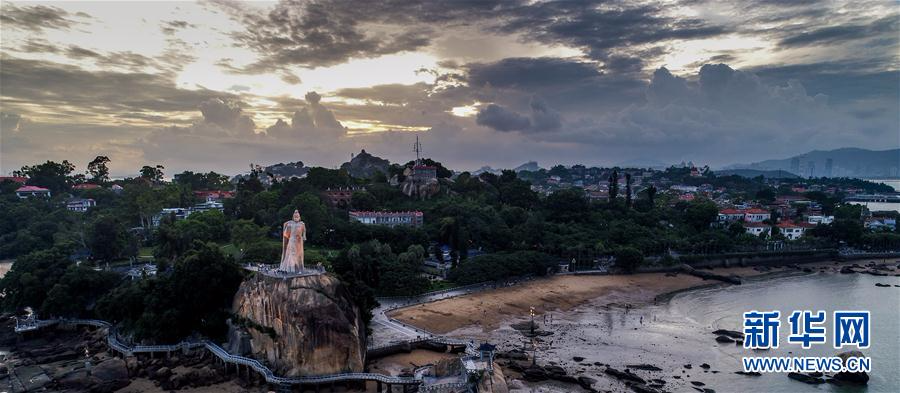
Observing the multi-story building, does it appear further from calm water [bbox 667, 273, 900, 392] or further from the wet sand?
calm water [bbox 667, 273, 900, 392]

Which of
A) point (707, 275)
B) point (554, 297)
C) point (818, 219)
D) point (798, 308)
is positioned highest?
point (818, 219)

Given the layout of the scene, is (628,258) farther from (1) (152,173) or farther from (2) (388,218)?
(1) (152,173)

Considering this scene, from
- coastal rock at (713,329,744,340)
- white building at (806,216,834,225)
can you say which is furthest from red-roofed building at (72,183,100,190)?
white building at (806,216,834,225)

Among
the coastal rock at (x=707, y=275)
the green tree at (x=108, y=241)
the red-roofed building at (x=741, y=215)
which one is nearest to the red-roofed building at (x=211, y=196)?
the green tree at (x=108, y=241)

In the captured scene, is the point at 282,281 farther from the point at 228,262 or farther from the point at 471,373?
the point at 471,373

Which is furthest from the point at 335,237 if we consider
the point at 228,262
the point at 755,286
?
the point at 755,286

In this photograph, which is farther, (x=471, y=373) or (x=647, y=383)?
(x=647, y=383)

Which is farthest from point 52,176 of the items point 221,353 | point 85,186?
point 221,353
